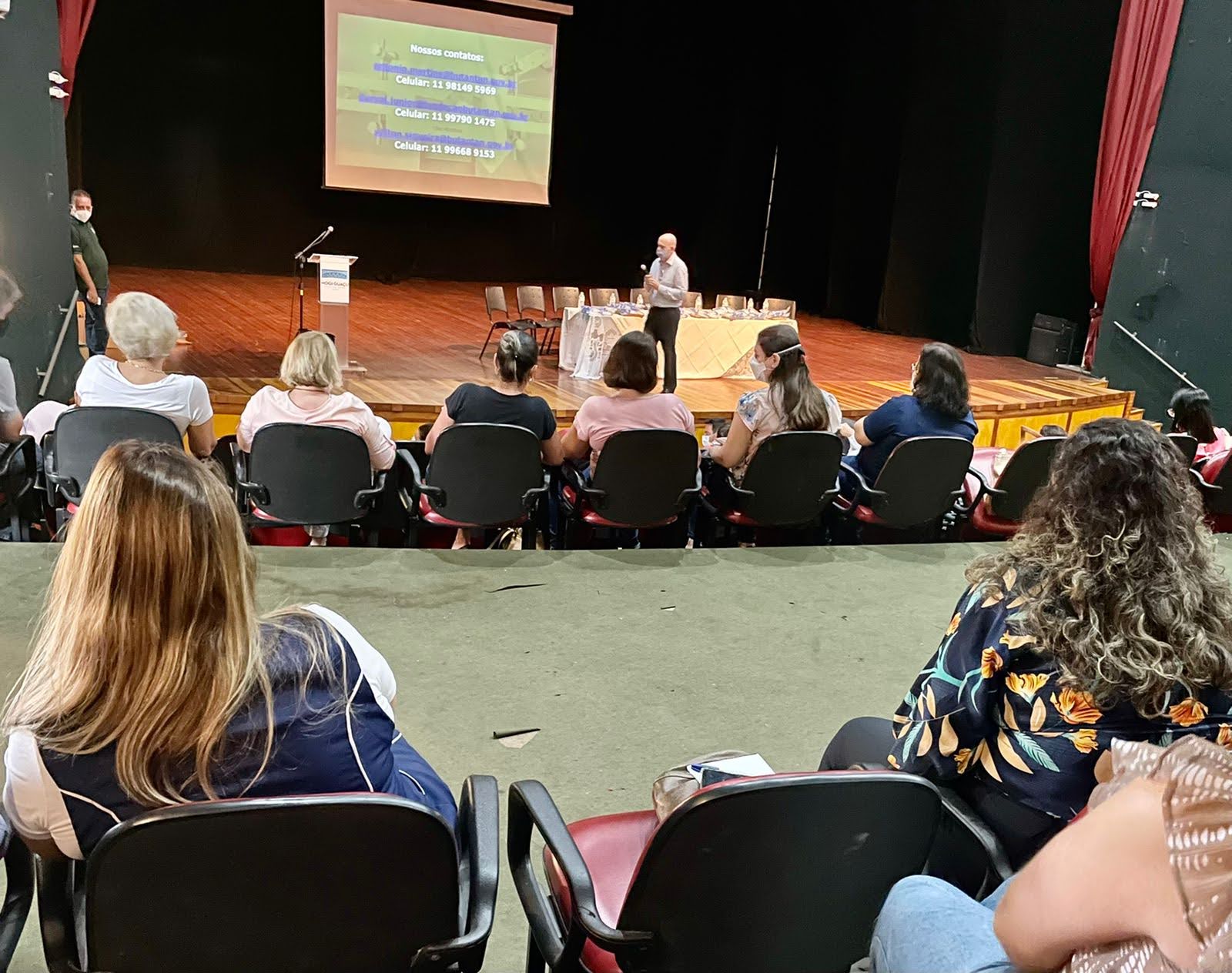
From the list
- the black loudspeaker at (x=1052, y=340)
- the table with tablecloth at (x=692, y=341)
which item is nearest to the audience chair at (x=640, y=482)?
the table with tablecloth at (x=692, y=341)

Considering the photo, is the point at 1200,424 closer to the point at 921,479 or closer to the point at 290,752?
the point at 921,479

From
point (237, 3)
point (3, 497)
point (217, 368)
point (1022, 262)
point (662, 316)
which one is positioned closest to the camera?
point (3, 497)

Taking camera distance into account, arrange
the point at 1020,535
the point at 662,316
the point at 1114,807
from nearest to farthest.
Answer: the point at 1114,807 < the point at 1020,535 < the point at 662,316

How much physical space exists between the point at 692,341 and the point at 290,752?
6.81m

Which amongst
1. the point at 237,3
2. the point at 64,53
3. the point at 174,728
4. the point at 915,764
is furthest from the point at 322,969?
the point at 237,3

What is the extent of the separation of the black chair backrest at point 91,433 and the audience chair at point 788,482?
1.97 metres

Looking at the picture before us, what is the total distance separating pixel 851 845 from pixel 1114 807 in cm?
60

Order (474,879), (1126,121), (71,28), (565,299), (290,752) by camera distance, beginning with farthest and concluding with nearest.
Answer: (1126,121) < (565,299) < (71,28) < (474,879) < (290,752)

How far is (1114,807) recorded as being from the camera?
2.74 ft

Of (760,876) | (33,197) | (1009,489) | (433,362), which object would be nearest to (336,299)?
(433,362)

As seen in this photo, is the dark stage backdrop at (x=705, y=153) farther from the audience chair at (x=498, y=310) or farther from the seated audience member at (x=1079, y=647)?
the seated audience member at (x=1079, y=647)

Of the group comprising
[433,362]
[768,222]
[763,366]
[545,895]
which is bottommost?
[433,362]

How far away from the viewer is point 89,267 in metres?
6.86

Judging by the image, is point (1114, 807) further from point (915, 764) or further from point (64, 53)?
point (64, 53)
